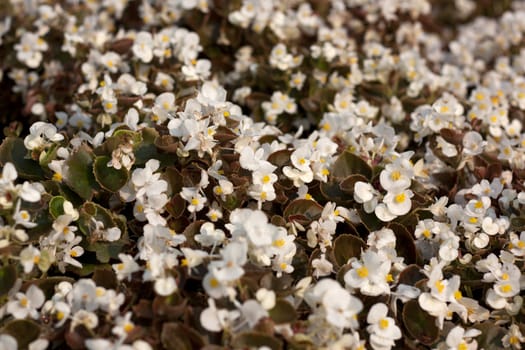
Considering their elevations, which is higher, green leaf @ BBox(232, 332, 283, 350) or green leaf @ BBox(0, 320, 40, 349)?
green leaf @ BBox(232, 332, 283, 350)

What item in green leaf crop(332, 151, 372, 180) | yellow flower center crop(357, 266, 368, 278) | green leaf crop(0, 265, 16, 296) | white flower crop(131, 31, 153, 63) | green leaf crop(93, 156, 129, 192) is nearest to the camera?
green leaf crop(0, 265, 16, 296)

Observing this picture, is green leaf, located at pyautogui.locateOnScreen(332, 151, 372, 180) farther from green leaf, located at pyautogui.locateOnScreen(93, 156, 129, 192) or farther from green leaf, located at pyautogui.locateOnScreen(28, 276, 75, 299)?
green leaf, located at pyautogui.locateOnScreen(28, 276, 75, 299)

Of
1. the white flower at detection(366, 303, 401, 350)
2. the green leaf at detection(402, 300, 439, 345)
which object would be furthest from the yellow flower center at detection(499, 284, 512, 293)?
the white flower at detection(366, 303, 401, 350)

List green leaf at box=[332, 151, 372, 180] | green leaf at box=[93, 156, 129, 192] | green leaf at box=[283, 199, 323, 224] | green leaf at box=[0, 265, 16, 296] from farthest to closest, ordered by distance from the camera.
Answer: green leaf at box=[332, 151, 372, 180], green leaf at box=[283, 199, 323, 224], green leaf at box=[93, 156, 129, 192], green leaf at box=[0, 265, 16, 296]

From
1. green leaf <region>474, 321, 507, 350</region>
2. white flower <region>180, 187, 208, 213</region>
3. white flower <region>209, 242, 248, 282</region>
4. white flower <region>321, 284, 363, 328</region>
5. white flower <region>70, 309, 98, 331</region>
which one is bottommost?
green leaf <region>474, 321, 507, 350</region>

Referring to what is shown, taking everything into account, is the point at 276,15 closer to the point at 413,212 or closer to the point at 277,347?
the point at 413,212

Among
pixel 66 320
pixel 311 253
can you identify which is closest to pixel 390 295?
pixel 311 253
